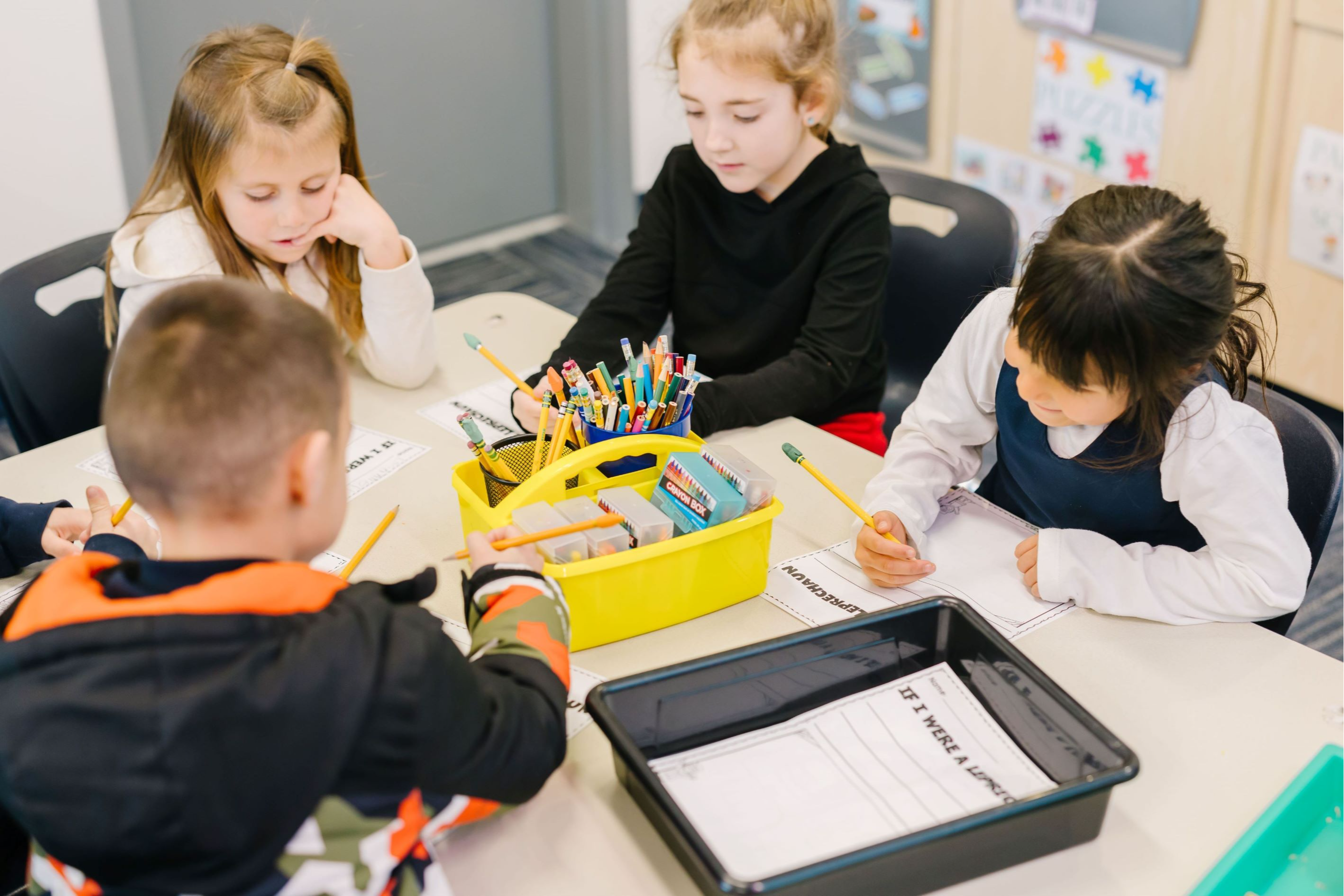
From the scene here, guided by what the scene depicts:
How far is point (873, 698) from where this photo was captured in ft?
3.15

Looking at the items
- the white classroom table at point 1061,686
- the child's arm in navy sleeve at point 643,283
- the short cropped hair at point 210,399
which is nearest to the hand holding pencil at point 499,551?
the white classroom table at point 1061,686

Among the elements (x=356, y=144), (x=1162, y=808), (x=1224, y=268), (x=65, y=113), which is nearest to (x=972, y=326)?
(x=1224, y=268)

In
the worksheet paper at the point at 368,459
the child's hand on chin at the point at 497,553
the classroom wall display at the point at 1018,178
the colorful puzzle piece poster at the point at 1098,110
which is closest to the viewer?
the child's hand on chin at the point at 497,553

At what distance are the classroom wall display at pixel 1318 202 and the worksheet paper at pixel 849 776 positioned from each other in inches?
74.6

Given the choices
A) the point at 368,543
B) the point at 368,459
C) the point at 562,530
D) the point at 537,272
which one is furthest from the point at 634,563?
the point at 537,272

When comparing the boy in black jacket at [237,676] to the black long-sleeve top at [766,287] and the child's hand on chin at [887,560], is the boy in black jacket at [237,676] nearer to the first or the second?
the child's hand on chin at [887,560]

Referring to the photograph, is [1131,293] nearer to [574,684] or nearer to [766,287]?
[574,684]

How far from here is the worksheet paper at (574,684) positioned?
947mm

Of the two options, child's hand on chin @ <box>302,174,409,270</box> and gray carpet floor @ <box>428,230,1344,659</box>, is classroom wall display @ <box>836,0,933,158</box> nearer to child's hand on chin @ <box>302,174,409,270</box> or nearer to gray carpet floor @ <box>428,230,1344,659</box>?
gray carpet floor @ <box>428,230,1344,659</box>

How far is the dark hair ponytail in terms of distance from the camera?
3.34 ft

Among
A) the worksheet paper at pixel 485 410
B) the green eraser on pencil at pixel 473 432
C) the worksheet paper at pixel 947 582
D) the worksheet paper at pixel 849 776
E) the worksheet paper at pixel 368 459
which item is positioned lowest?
the worksheet paper at pixel 849 776

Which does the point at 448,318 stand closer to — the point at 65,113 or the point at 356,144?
the point at 356,144

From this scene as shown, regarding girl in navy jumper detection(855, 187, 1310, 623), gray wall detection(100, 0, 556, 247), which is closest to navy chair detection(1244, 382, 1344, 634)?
girl in navy jumper detection(855, 187, 1310, 623)

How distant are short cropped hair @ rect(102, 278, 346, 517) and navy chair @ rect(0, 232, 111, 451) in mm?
892
